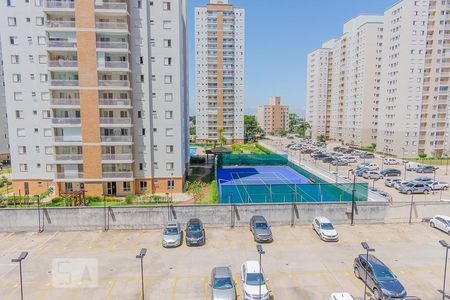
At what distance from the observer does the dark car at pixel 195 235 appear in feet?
76.9

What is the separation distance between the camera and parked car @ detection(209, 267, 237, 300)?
1552cm

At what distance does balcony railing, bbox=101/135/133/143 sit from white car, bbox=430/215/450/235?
3536 centimetres

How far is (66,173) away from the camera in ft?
122

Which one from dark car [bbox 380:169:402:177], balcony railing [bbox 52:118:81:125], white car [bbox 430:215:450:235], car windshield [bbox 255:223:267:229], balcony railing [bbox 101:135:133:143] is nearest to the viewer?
car windshield [bbox 255:223:267:229]

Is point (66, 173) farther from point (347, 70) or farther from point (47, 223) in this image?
point (347, 70)

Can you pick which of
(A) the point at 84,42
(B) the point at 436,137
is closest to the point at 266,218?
(A) the point at 84,42

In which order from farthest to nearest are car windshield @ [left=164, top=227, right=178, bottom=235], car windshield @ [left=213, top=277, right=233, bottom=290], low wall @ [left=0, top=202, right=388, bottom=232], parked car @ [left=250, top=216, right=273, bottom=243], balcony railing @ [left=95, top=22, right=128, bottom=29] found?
balcony railing @ [left=95, top=22, right=128, bottom=29], low wall @ [left=0, top=202, right=388, bottom=232], parked car @ [left=250, top=216, right=273, bottom=243], car windshield @ [left=164, top=227, right=178, bottom=235], car windshield @ [left=213, top=277, right=233, bottom=290]

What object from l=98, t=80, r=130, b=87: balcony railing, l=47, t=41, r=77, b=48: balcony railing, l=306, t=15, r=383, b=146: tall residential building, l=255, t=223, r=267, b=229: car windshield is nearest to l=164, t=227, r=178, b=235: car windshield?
l=255, t=223, r=267, b=229: car windshield

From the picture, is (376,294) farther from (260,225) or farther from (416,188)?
(416,188)

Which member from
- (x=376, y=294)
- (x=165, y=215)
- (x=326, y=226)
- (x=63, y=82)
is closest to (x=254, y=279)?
(x=376, y=294)

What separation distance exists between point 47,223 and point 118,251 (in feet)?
30.3

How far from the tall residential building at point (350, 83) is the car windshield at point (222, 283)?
88860 mm

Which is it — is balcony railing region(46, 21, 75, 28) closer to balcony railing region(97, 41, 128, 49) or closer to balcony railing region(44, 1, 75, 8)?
balcony railing region(44, 1, 75, 8)

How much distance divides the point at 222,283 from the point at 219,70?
96.8 m
